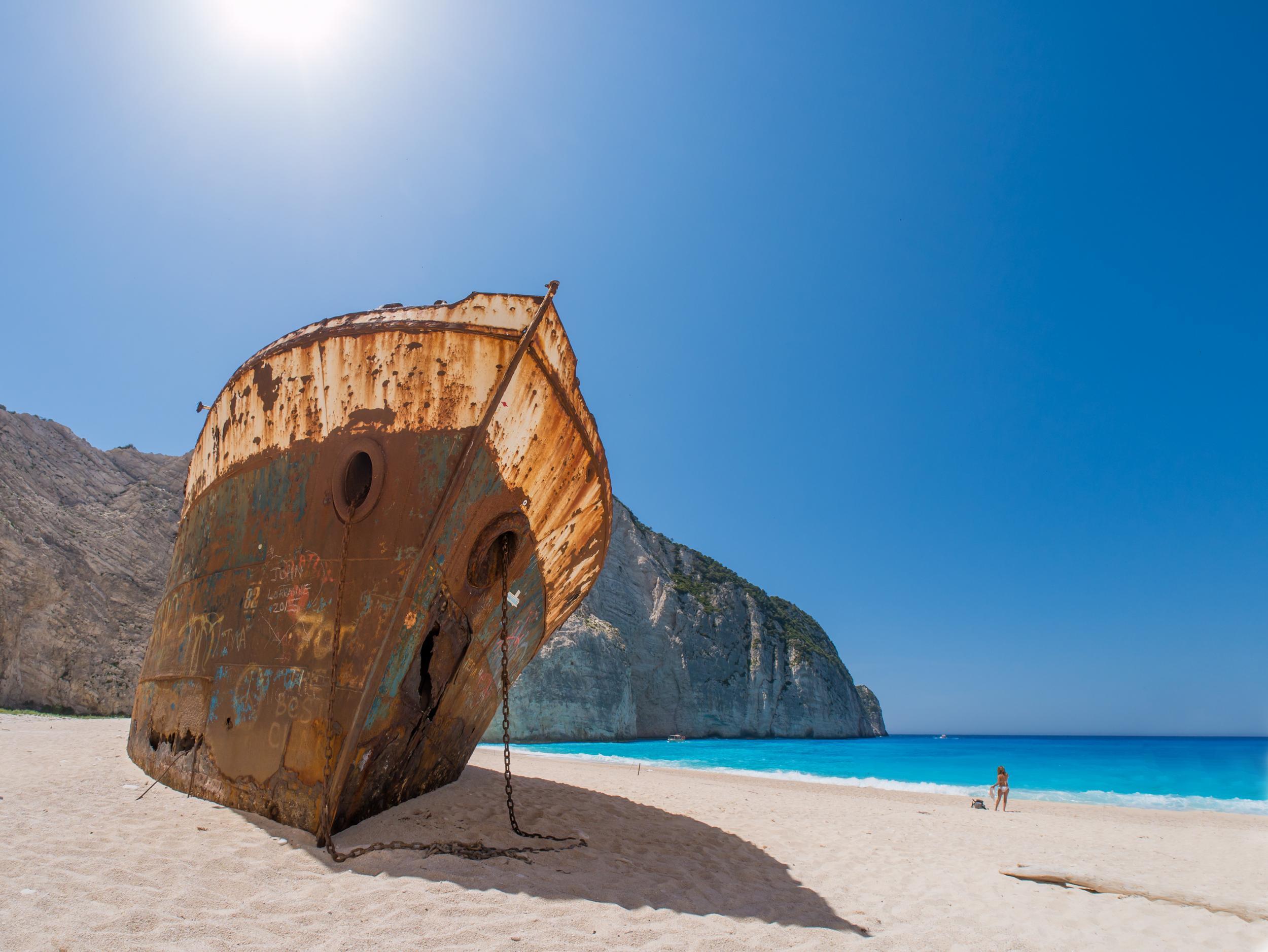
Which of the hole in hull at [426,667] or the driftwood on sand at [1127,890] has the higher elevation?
the hole in hull at [426,667]

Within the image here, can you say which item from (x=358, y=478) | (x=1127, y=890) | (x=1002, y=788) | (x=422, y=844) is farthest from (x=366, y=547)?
(x=1002, y=788)

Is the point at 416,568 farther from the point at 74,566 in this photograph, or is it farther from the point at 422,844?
the point at 74,566

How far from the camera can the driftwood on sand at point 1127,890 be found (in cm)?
462

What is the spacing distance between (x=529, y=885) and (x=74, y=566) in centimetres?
3066

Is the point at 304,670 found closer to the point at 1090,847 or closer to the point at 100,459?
the point at 1090,847

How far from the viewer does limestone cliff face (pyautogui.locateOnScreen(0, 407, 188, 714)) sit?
2200 cm

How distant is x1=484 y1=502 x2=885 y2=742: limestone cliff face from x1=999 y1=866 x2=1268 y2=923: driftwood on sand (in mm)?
29045

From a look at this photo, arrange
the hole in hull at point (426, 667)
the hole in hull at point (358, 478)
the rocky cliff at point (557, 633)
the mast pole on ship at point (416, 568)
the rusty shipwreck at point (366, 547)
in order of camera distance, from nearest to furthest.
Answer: the mast pole on ship at point (416, 568), the rusty shipwreck at point (366, 547), the hole in hull at point (426, 667), the hole in hull at point (358, 478), the rocky cliff at point (557, 633)

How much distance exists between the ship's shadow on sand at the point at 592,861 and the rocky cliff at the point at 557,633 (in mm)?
25267

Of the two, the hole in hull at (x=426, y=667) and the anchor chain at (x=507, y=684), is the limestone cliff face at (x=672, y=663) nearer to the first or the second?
the anchor chain at (x=507, y=684)

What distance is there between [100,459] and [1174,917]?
139 ft

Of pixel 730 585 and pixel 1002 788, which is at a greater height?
pixel 730 585

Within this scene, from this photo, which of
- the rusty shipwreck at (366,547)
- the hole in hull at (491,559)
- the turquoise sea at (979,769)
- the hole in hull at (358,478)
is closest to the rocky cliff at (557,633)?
the turquoise sea at (979,769)

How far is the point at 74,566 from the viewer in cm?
2519
